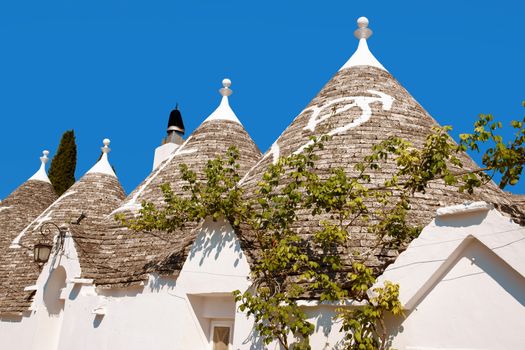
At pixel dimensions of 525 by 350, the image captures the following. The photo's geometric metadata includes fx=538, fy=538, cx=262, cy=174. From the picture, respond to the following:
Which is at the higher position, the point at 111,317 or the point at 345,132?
the point at 345,132

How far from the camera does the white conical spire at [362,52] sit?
1130cm

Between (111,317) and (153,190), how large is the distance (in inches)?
141

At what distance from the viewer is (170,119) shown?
70.3ft

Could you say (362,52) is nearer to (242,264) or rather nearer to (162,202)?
(162,202)

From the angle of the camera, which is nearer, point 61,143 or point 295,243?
point 295,243

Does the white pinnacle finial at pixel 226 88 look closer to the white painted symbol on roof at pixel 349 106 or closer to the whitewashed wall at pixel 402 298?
the white painted symbol on roof at pixel 349 106

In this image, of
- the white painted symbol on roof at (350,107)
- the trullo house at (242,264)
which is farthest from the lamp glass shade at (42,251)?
the white painted symbol on roof at (350,107)

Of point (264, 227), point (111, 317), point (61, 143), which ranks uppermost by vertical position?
point (61, 143)

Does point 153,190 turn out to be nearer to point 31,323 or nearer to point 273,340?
point 31,323

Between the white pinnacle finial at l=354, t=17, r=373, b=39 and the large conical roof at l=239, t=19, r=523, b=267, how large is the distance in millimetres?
480

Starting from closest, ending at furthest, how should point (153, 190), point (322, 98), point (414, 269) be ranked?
point (414, 269) → point (322, 98) → point (153, 190)

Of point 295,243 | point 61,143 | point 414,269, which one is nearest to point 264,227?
point 295,243

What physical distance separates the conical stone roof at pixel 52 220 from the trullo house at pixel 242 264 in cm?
5

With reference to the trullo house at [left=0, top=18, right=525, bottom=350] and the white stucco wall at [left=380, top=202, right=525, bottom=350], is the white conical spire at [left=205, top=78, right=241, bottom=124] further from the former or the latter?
the white stucco wall at [left=380, top=202, right=525, bottom=350]
